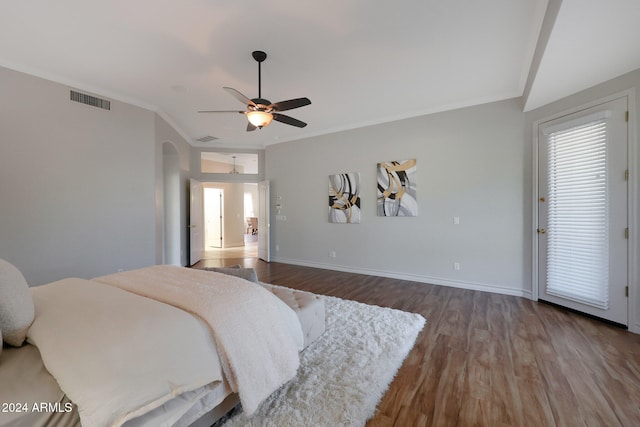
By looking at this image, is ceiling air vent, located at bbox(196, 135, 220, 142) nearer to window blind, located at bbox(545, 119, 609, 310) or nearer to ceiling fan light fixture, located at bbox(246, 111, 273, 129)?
ceiling fan light fixture, located at bbox(246, 111, 273, 129)

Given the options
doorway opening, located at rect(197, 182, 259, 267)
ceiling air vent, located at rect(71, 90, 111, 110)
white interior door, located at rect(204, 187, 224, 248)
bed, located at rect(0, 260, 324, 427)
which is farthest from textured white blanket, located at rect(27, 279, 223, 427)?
white interior door, located at rect(204, 187, 224, 248)

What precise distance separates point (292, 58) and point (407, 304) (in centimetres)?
326

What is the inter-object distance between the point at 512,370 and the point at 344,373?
1.31m

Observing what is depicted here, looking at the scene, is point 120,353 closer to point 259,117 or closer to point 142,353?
point 142,353

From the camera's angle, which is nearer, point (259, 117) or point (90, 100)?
point (259, 117)

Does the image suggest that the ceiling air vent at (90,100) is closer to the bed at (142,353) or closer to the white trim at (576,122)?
the bed at (142,353)

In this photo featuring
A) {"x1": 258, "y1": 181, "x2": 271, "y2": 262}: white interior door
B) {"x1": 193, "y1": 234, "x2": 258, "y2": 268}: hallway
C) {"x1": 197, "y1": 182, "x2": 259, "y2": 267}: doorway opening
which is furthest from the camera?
{"x1": 197, "y1": 182, "x2": 259, "y2": 267}: doorway opening

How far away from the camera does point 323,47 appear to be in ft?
8.62

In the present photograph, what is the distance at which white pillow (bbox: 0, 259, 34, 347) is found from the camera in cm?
115

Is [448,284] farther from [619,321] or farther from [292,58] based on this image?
[292,58]

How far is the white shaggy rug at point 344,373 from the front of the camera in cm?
153

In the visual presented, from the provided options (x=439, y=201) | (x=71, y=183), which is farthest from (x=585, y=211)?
(x=71, y=183)

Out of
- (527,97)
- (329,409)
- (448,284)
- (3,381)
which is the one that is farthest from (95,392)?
(527,97)

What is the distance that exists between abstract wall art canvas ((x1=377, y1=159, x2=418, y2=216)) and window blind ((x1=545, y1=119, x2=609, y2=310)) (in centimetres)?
176
